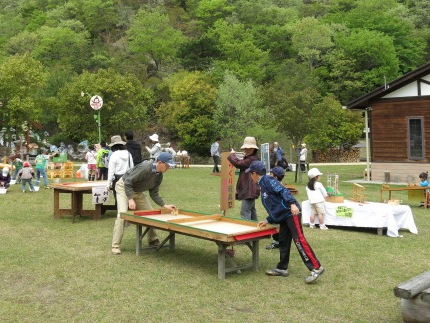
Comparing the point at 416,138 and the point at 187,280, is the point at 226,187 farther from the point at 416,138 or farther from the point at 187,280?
the point at 416,138

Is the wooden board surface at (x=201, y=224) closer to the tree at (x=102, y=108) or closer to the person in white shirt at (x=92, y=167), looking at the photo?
the person in white shirt at (x=92, y=167)

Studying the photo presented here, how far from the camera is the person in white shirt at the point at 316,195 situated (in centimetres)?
1013

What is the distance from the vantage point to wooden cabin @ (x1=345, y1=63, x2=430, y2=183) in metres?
21.2

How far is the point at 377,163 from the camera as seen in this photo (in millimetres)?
22594

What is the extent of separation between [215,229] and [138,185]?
182cm

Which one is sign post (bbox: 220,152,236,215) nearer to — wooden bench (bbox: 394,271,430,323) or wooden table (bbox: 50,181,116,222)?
wooden table (bbox: 50,181,116,222)

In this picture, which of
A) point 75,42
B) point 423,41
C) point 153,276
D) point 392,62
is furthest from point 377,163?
point 75,42

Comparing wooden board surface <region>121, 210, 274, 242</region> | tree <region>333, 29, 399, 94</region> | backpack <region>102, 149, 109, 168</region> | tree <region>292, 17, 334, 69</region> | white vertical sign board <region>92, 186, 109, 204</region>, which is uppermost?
tree <region>292, 17, 334, 69</region>

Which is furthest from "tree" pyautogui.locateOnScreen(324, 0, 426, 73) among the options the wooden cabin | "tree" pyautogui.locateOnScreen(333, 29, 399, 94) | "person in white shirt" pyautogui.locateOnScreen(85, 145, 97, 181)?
"person in white shirt" pyautogui.locateOnScreen(85, 145, 97, 181)

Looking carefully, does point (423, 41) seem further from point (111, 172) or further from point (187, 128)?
point (111, 172)

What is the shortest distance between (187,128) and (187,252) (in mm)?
32734

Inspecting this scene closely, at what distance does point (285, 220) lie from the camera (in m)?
6.54

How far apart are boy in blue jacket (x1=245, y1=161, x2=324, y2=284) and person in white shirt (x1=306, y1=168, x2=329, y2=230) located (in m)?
3.51

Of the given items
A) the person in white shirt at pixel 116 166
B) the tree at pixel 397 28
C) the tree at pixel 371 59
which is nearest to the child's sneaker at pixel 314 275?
the person in white shirt at pixel 116 166
